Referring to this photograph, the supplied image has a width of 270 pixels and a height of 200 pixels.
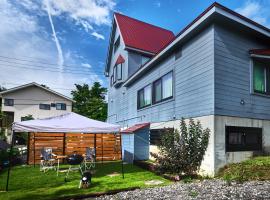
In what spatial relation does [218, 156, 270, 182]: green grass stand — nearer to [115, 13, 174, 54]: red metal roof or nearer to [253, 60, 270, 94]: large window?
[253, 60, 270, 94]: large window

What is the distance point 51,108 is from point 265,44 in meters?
36.2

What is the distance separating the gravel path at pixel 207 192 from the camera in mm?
6327

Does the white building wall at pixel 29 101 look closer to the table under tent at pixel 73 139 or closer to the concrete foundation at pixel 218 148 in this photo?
the table under tent at pixel 73 139

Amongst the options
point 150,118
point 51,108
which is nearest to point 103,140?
point 150,118

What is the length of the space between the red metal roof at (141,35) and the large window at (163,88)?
21.3 feet

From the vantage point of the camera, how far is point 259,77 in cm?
1101

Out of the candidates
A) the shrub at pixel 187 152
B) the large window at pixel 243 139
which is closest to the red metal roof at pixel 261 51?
the large window at pixel 243 139

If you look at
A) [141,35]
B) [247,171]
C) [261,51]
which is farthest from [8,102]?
[247,171]

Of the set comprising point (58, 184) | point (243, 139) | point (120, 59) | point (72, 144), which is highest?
point (120, 59)

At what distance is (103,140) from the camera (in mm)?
17516

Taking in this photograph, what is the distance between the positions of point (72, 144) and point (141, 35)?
36.9 feet

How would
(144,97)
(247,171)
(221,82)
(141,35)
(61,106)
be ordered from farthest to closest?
(61,106), (141,35), (144,97), (221,82), (247,171)

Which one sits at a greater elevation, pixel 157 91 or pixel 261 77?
pixel 261 77

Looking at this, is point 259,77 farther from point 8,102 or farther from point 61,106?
point 8,102
